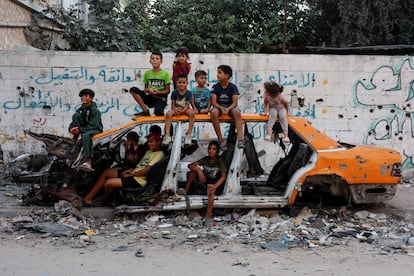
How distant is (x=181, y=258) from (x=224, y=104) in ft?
7.93

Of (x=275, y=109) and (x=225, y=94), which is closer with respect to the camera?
(x=275, y=109)

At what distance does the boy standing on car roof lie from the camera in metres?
5.86

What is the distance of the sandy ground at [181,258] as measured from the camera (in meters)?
4.30

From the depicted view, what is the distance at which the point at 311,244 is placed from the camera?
16.7 ft

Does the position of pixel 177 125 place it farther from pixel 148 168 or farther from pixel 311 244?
pixel 311 244

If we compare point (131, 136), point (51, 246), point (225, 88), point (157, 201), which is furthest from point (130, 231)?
point (225, 88)

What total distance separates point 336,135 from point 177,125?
4147mm

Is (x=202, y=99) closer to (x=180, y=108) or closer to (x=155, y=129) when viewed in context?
(x=180, y=108)

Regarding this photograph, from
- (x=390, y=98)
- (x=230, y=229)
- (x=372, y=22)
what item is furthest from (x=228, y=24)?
(x=230, y=229)

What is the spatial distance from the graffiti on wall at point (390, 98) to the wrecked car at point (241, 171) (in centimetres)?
284

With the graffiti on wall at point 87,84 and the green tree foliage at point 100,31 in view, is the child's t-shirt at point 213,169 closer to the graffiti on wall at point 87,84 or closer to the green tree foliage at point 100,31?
the graffiti on wall at point 87,84

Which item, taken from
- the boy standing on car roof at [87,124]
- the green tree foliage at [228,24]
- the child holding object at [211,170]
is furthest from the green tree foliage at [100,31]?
the child holding object at [211,170]

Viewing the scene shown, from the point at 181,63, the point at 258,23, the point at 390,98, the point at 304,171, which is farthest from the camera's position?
the point at 258,23

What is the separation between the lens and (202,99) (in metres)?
6.62
